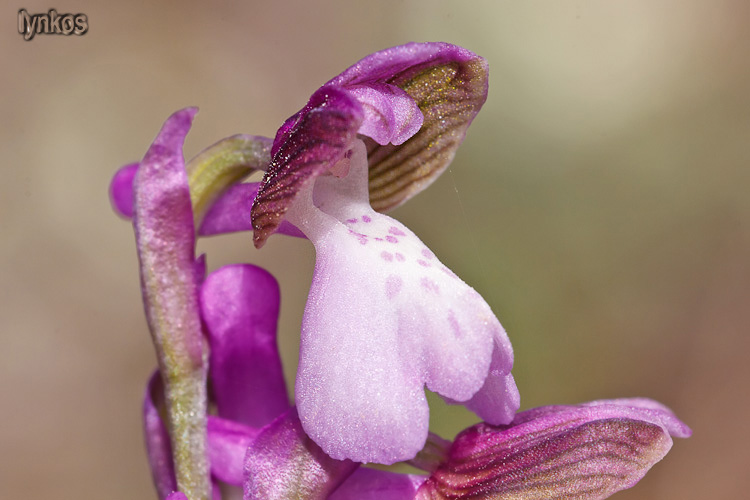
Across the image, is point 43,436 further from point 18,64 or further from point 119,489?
point 18,64

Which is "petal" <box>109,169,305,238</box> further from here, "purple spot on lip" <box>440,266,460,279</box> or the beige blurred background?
the beige blurred background

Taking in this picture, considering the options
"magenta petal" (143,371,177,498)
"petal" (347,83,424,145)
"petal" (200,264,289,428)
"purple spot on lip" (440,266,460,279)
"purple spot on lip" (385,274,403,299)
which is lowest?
"magenta petal" (143,371,177,498)

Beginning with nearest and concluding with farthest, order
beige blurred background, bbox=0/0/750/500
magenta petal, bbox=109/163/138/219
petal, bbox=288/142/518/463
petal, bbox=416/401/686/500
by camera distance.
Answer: petal, bbox=288/142/518/463 → petal, bbox=416/401/686/500 → magenta petal, bbox=109/163/138/219 → beige blurred background, bbox=0/0/750/500

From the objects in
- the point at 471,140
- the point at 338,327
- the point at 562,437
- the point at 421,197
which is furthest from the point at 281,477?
the point at 471,140

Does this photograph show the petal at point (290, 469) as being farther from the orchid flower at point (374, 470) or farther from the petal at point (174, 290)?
the petal at point (174, 290)

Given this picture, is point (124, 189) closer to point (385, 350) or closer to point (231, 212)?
point (231, 212)

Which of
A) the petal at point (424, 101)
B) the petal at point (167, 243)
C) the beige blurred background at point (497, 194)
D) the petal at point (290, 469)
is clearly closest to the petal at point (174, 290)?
the petal at point (167, 243)

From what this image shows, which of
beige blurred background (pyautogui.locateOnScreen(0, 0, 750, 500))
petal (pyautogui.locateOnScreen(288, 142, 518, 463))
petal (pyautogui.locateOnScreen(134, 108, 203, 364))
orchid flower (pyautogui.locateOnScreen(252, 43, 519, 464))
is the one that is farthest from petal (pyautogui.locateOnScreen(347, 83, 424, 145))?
beige blurred background (pyautogui.locateOnScreen(0, 0, 750, 500))
